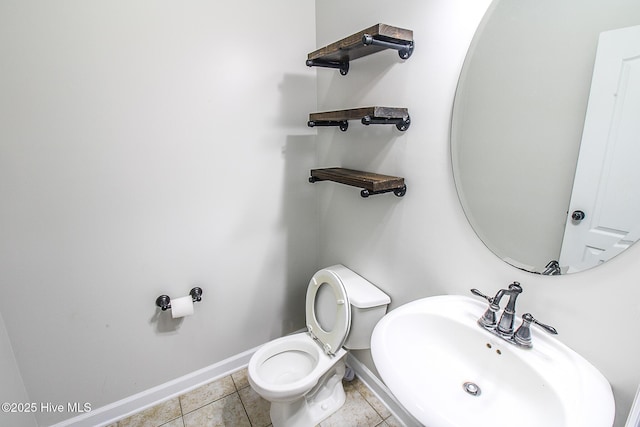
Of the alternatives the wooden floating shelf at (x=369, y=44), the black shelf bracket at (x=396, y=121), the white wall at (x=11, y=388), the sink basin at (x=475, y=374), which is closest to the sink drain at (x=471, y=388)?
the sink basin at (x=475, y=374)

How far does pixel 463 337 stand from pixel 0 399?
67.2 inches

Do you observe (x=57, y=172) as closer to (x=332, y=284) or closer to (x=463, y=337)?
(x=332, y=284)

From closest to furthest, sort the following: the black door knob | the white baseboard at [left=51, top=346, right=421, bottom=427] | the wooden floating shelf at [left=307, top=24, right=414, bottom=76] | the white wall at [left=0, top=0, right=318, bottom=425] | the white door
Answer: the white door
the black door knob
the wooden floating shelf at [left=307, top=24, right=414, bottom=76]
the white wall at [left=0, top=0, right=318, bottom=425]
the white baseboard at [left=51, top=346, right=421, bottom=427]

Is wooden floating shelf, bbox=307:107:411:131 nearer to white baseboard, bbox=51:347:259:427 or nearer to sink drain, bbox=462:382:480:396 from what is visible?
sink drain, bbox=462:382:480:396

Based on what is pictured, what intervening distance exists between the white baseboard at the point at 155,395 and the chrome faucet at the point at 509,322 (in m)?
1.49

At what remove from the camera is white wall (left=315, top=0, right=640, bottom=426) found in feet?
2.63

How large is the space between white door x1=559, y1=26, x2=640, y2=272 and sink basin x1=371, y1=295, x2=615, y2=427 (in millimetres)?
296

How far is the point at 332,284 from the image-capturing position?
1.57 metres

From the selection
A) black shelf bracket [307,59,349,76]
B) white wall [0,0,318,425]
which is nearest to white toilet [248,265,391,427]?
white wall [0,0,318,425]

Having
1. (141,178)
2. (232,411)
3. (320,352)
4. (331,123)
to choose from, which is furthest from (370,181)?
(232,411)

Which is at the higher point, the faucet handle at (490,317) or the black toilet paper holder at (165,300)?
the faucet handle at (490,317)

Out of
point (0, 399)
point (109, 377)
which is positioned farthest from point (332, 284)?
point (0, 399)

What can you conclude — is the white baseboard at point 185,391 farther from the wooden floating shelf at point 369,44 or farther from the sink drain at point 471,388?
the wooden floating shelf at point 369,44

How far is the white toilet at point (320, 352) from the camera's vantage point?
4.67ft
